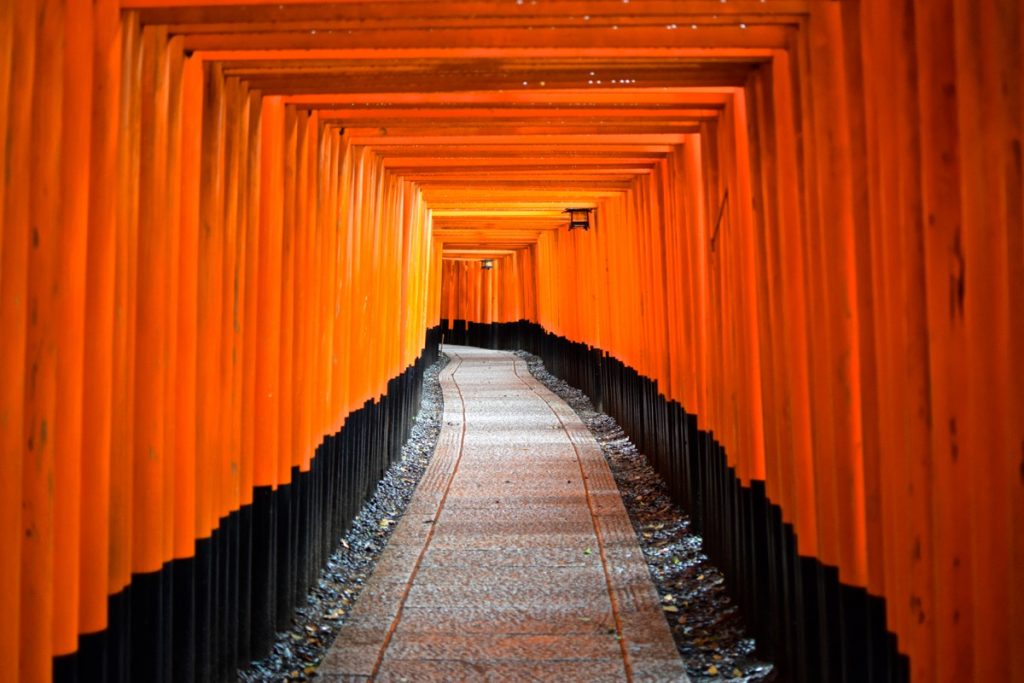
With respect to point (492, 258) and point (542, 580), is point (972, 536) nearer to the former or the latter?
point (542, 580)

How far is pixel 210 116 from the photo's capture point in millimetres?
4652

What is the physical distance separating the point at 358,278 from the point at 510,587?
3.03m

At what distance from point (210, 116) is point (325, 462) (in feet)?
10.3

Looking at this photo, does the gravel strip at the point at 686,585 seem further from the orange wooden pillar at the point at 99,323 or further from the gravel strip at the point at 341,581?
the orange wooden pillar at the point at 99,323

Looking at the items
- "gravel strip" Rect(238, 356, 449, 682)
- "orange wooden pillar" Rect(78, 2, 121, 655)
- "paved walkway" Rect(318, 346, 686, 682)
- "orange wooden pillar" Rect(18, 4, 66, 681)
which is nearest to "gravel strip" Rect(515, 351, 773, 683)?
"paved walkway" Rect(318, 346, 686, 682)

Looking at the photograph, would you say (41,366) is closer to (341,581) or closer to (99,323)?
(99,323)

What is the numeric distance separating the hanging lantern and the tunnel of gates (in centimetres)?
527

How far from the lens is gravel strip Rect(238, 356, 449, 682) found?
5.47 meters

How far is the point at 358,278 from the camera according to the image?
8.52 meters

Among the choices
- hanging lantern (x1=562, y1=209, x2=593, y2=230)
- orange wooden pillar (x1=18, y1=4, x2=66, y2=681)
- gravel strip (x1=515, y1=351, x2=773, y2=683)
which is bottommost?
gravel strip (x1=515, y1=351, x2=773, y2=683)

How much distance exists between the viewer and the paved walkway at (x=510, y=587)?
5.42 meters

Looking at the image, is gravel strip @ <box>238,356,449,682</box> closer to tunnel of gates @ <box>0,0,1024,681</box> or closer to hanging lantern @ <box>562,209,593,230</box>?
tunnel of gates @ <box>0,0,1024,681</box>

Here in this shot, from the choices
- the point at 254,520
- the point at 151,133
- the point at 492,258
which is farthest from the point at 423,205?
the point at 492,258

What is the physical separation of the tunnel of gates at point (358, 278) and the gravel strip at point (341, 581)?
195mm
